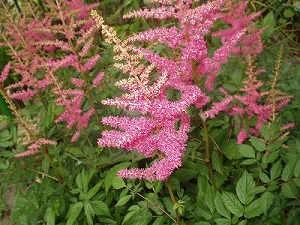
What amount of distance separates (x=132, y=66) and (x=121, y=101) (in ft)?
0.55

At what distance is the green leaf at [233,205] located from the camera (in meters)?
1.81

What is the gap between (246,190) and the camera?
1.86 m

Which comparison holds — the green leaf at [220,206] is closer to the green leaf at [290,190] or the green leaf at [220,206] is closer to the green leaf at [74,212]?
the green leaf at [290,190]

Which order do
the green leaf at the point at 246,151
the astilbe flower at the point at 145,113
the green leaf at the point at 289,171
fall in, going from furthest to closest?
1. the green leaf at the point at 246,151
2. the green leaf at the point at 289,171
3. the astilbe flower at the point at 145,113

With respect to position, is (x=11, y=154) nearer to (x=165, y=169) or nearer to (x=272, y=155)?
(x=165, y=169)

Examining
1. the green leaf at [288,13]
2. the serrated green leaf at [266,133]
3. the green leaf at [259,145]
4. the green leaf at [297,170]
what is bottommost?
the green leaf at [288,13]

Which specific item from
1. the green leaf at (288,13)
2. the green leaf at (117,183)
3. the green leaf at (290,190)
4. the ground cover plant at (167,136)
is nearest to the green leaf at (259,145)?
the ground cover plant at (167,136)

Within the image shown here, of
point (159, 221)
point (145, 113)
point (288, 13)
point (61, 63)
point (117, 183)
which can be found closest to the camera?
point (145, 113)

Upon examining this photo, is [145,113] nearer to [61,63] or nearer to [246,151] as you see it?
[246,151]

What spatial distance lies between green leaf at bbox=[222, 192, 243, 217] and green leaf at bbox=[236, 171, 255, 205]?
3 cm

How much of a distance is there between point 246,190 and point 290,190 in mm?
227

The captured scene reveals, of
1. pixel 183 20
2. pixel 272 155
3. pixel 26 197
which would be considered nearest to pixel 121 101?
pixel 183 20

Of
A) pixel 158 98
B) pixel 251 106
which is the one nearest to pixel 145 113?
pixel 158 98

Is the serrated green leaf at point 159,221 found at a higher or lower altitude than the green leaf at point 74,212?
lower
